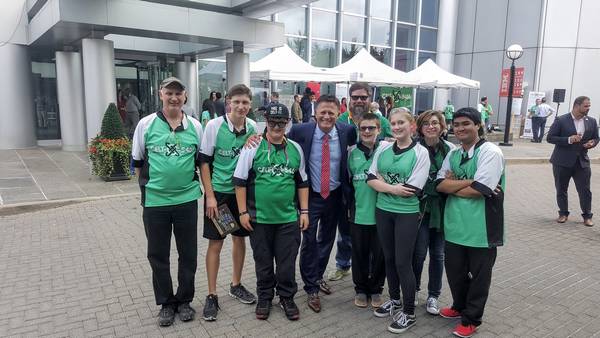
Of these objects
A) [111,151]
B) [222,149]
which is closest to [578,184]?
[222,149]

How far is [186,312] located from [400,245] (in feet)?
5.95

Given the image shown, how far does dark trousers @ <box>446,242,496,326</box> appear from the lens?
10.7 feet

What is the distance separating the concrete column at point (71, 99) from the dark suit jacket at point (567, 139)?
12.0 meters

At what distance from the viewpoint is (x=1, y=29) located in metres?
12.3

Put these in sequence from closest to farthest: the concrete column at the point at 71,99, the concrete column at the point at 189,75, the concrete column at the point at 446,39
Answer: the concrete column at the point at 71,99
the concrete column at the point at 189,75
the concrete column at the point at 446,39

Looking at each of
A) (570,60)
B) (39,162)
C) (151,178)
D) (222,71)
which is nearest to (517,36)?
(570,60)

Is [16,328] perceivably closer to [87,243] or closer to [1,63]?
[87,243]

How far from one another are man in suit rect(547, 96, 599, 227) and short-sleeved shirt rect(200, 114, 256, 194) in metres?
5.33

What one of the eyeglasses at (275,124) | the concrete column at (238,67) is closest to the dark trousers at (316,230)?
the eyeglasses at (275,124)

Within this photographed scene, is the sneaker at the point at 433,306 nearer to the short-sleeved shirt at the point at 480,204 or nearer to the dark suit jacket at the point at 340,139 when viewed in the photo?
the short-sleeved shirt at the point at 480,204

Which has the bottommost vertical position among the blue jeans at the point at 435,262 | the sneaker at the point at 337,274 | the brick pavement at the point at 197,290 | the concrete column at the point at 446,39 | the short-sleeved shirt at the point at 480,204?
the brick pavement at the point at 197,290

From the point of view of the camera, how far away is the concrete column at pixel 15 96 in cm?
1238

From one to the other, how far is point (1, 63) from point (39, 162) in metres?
3.74

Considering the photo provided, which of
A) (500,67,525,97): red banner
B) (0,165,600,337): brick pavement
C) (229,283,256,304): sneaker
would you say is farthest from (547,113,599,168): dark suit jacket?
(500,67,525,97): red banner
